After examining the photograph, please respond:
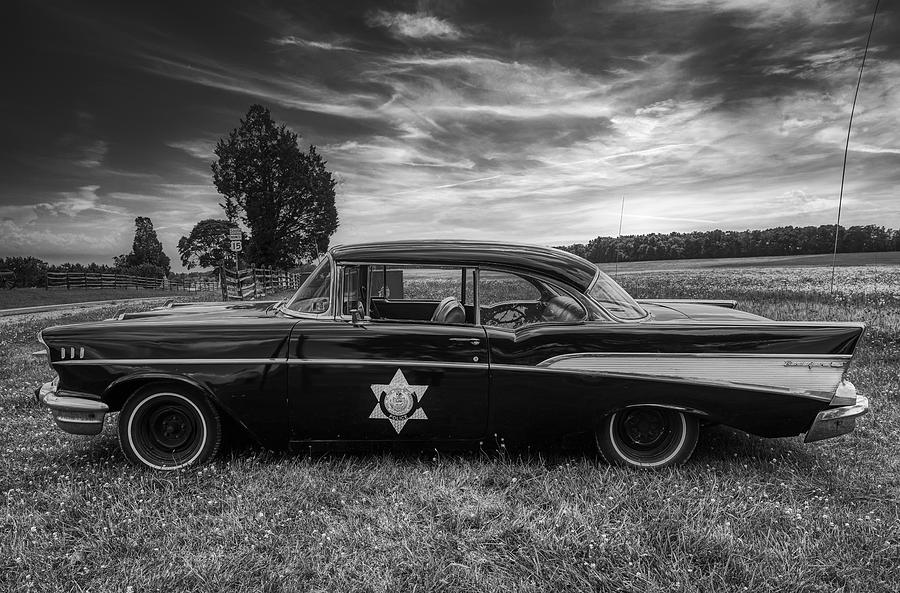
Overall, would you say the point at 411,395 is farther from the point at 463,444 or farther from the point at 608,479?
the point at 608,479

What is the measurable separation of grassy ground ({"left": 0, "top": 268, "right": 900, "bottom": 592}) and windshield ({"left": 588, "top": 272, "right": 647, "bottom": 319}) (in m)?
0.98

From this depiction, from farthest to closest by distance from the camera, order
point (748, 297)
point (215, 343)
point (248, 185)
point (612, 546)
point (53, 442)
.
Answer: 1. point (248, 185)
2. point (748, 297)
3. point (53, 442)
4. point (215, 343)
5. point (612, 546)

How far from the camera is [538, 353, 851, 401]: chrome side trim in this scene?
306cm

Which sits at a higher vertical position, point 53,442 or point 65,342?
point 65,342

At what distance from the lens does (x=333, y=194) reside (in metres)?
34.3

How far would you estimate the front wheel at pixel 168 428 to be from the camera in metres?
3.27

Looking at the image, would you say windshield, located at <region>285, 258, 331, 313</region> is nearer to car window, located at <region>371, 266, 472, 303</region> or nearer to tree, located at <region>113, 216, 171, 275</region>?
car window, located at <region>371, 266, 472, 303</region>

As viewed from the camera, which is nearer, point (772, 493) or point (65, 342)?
point (772, 493)

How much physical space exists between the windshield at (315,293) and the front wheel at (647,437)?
196 centimetres

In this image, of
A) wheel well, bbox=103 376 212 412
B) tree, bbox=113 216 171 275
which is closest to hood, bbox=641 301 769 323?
wheel well, bbox=103 376 212 412

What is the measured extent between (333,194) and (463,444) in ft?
108

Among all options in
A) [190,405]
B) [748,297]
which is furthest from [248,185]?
[190,405]

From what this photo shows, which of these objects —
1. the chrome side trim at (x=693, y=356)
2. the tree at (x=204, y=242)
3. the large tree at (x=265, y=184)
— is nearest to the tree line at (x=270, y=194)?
the large tree at (x=265, y=184)

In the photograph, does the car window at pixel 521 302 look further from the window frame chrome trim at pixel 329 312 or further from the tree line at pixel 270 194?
the tree line at pixel 270 194
